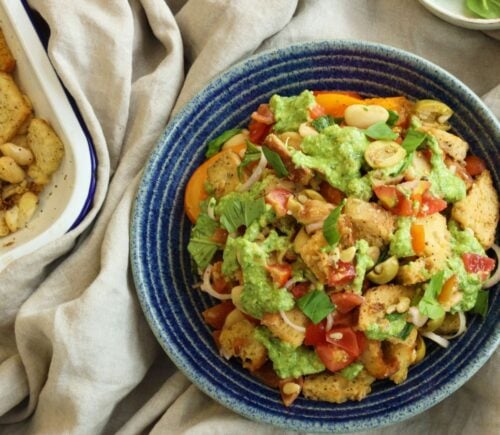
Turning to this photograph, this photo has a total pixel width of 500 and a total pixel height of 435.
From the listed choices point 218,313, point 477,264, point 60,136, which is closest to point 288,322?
point 218,313

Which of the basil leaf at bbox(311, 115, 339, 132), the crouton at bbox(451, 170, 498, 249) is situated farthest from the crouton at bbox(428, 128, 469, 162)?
the basil leaf at bbox(311, 115, 339, 132)

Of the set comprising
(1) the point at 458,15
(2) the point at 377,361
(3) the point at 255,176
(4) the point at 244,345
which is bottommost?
(4) the point at 244,345

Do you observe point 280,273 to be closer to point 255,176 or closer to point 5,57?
point 255,176

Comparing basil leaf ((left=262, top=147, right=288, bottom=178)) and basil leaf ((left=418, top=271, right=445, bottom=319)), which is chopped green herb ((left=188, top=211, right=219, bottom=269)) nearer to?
basil leaf ((left=262, top=147, right=288, bottom=178))

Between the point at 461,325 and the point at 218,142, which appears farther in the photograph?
the point at 218,142

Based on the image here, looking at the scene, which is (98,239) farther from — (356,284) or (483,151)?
(483,151)

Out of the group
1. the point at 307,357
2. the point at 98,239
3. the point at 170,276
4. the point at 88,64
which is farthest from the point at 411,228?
the point at 88,64

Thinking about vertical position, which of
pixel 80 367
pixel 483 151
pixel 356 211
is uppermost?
pixel 483 151
